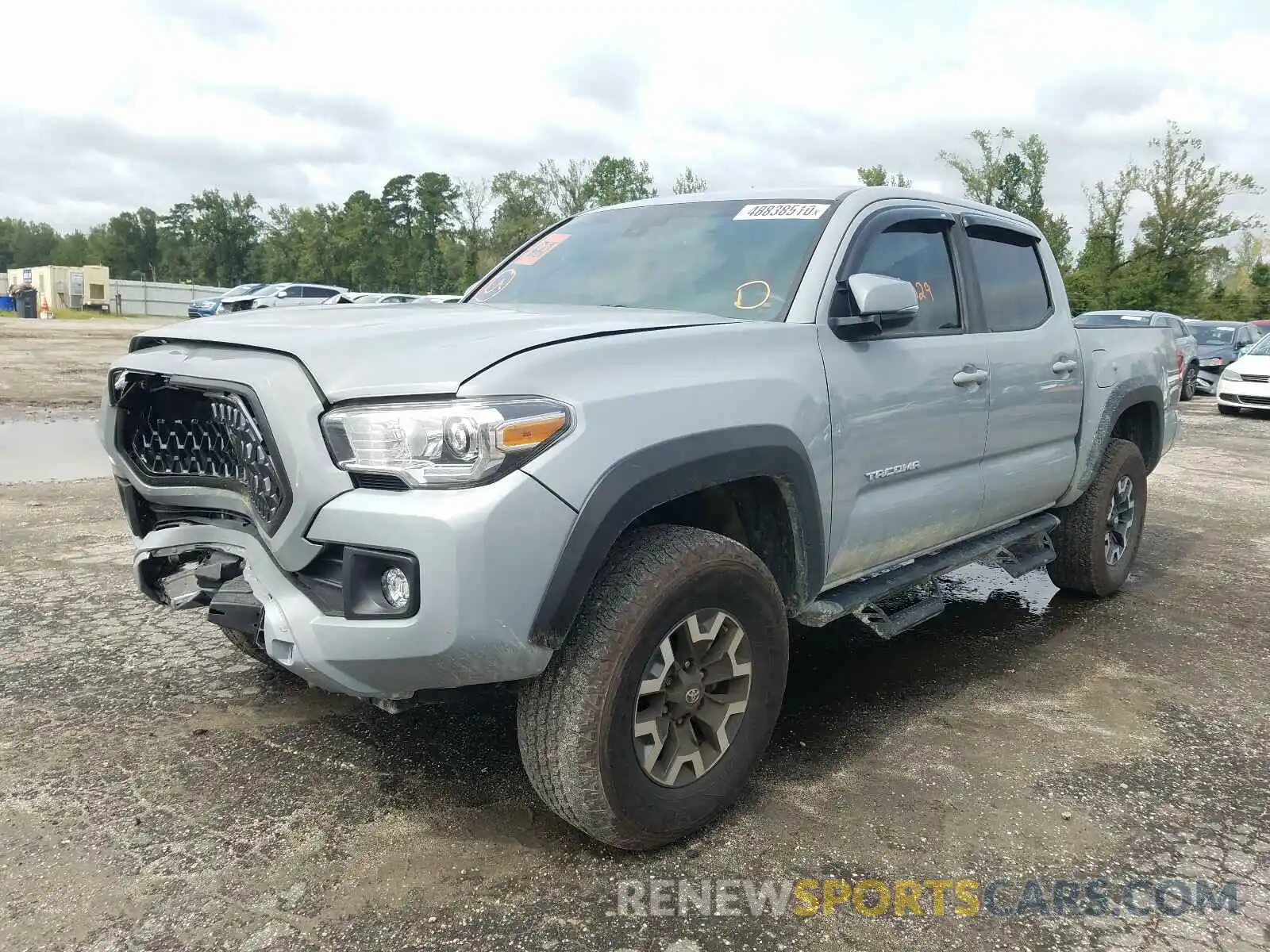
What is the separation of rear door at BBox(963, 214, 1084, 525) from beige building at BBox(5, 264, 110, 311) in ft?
216

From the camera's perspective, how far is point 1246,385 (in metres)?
15.5

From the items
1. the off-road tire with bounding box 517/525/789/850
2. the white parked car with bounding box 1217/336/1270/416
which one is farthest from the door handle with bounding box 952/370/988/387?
the white parked car with bounding box 1217/336/1270/416

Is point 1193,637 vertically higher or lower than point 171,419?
lower

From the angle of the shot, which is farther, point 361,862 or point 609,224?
point 609,224

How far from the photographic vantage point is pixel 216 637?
4262 millimetres

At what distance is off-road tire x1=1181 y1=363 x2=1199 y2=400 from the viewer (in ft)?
62.0

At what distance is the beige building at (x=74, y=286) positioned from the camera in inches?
2418

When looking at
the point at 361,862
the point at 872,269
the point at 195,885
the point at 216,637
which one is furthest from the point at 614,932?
the point at 216,637

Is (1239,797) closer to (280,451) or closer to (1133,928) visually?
(1133,928)

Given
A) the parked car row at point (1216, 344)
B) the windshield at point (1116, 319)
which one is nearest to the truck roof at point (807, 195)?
the windshield at point (1116, 319)

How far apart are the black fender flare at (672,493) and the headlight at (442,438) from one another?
0.21 metres

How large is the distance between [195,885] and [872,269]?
2797 millimetres

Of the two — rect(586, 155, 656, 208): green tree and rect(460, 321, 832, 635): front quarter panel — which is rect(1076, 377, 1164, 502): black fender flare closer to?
rect(460, 321, 832, 635): front quarter panel

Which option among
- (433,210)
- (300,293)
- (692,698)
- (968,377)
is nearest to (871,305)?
(968,377)
